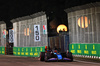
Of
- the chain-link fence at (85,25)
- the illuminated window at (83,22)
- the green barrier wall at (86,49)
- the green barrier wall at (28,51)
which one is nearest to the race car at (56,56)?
the green barrier wall at (86,49)

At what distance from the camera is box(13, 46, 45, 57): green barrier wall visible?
32891 mm

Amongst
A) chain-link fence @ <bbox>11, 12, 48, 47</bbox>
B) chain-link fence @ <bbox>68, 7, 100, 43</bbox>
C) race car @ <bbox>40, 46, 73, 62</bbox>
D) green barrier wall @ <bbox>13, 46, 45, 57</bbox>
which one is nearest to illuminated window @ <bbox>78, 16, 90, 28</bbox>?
chain-link fence @ <bbox>68, 7, 100, 43</bbox>

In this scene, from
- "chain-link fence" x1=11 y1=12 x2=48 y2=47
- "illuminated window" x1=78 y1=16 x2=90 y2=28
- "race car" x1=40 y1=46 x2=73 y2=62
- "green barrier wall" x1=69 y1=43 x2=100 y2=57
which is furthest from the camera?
"chain-link fence" x1=11 y1=12 x2=48 y2=47

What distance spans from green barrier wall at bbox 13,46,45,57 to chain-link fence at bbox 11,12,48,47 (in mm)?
489

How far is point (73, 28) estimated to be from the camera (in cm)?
3072

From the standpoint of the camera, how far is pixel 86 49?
28.2 meters

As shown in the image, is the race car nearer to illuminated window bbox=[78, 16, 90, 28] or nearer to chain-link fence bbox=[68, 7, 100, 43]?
chain-link fence bbox=[68, 7, 100, 43]

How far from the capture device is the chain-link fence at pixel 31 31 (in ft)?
106

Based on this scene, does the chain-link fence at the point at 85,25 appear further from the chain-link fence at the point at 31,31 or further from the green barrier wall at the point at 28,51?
the green barrier wall at the point at 28,51

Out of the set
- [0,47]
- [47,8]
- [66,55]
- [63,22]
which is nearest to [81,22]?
Answer: [66,55]

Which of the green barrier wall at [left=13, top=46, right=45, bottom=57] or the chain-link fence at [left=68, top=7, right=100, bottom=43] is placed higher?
the chain-link fence at [left=68, top=7, right=100, bottom=43]

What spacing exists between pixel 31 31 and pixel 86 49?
371 inches

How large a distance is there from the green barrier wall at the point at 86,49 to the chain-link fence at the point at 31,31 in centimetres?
381

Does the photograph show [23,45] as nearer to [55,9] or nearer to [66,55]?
[66,55]
